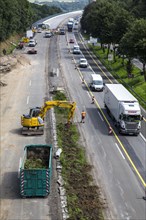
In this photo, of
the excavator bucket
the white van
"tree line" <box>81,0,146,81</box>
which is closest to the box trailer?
→ the excavator bucket

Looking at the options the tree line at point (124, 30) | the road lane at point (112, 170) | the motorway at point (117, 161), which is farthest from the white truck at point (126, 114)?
the tree line at point (124, 30)

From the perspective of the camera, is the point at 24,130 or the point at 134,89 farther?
the point at 134,89

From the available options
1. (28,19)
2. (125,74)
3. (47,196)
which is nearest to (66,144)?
(47,196)

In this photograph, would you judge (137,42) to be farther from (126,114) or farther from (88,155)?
(88,155)

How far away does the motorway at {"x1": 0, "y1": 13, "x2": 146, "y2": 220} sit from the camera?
103 feet

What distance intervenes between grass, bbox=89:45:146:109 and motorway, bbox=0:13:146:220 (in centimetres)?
437

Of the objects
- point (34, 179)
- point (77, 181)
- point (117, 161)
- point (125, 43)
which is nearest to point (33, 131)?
point (117, 161)

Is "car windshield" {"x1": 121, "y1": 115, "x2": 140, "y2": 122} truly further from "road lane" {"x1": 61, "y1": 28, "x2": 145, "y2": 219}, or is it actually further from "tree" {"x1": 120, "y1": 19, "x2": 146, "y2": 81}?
"tree" {"x1": 120, "y1": 19, "x2": 146, "y2": 81}

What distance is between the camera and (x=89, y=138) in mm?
46844

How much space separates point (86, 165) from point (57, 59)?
216ft

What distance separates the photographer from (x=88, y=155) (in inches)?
1642

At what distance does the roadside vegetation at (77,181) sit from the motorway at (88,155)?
805mm

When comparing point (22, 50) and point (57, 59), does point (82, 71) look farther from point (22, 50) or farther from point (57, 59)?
point (22, 50)

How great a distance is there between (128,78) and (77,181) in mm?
46531
